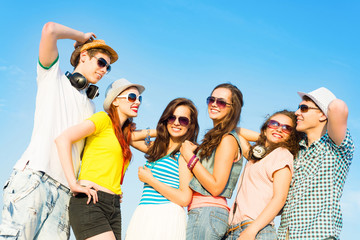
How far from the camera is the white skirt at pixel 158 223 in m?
5.06

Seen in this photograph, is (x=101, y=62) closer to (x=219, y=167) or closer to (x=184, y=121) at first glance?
(x=184, y=121)

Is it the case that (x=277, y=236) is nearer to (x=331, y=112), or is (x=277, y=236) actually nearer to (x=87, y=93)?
(x=331, y=112)

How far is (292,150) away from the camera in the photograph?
5520mm

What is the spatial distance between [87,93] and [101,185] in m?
1.67

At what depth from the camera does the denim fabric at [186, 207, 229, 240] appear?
190 inches

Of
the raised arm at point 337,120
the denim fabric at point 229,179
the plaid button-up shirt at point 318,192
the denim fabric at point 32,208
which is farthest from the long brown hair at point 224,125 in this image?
the denim fabric at point 32,208

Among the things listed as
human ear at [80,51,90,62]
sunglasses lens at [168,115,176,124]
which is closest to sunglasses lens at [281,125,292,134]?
sunglasses lens at [168,115,176,124]

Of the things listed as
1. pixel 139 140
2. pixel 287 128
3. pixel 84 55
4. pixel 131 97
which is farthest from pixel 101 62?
pixel 287 128

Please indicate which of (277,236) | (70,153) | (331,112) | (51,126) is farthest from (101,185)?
(331,112)

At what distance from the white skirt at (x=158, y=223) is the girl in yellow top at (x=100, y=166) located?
0.33 meters

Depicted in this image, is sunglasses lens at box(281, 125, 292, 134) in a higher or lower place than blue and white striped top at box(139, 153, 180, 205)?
higher

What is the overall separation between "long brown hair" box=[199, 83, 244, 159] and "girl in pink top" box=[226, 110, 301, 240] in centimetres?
52

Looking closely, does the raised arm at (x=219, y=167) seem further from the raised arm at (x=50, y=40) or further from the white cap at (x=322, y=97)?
the raised arm at (x=50, y=40)

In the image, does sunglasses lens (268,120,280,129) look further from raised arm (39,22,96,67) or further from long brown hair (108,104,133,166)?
raised arm (39,22,96,67)
